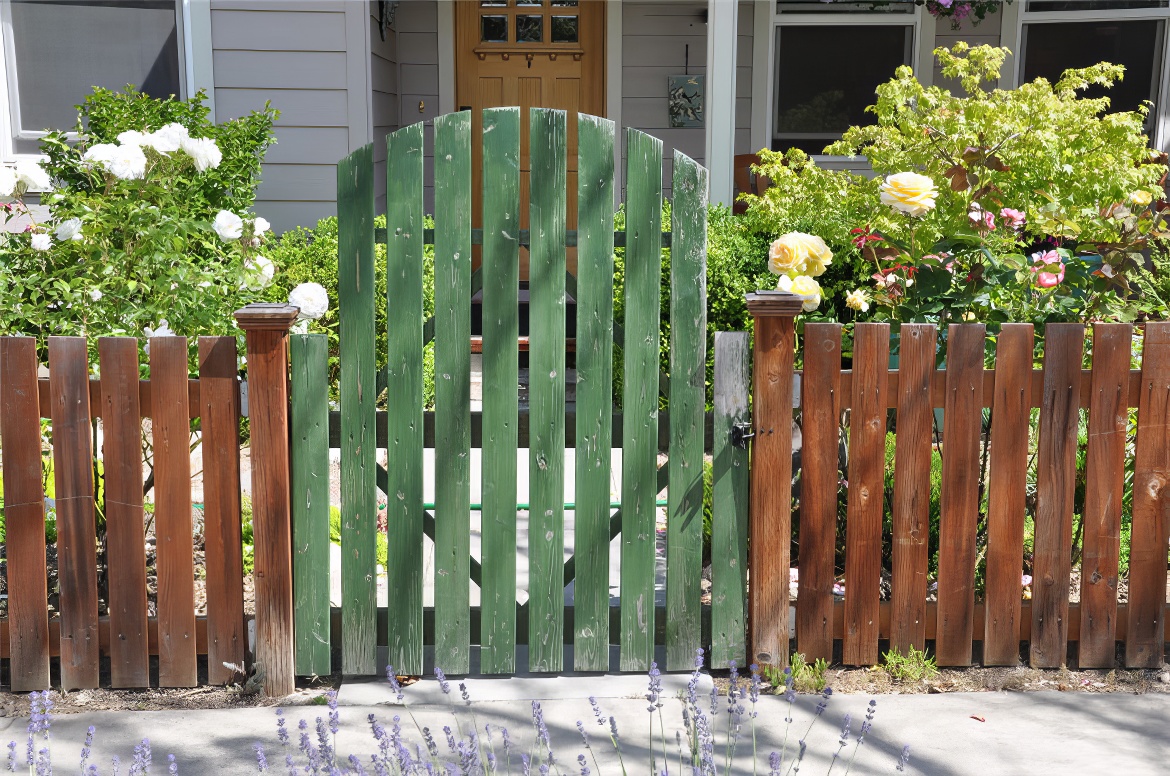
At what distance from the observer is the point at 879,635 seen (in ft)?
11.3

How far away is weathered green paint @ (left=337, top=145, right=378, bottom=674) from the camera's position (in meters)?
3.18

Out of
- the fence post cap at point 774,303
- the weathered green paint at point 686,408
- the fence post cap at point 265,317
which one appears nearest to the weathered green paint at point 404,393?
the fence post cap at point 265,317

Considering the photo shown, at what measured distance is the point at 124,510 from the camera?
325 centimetres

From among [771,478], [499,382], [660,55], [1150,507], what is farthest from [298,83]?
[1150,507]

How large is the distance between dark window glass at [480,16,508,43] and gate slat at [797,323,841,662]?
6.39 meters

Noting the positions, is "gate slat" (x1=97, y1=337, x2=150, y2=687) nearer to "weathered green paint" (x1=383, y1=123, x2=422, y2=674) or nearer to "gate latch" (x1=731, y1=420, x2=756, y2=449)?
"weathered green paint" (x1=383, y1=123, x2=422, y2=674)

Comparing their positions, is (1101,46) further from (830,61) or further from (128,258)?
(128,258)

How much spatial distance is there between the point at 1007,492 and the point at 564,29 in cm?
664

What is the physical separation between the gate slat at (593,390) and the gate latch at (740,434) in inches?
14.4

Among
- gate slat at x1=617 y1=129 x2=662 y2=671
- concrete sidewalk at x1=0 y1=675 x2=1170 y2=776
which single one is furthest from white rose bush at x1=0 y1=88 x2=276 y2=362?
gate slat at x1=617 y1=129 x2=662 y2=671

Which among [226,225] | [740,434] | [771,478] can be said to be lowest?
[771,478]

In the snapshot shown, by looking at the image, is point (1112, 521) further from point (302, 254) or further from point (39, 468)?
point (302, 254)

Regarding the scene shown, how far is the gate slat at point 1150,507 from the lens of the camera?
3.31 m

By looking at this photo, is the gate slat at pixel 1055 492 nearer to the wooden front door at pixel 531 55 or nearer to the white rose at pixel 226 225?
the white rose at pixel 226 225
